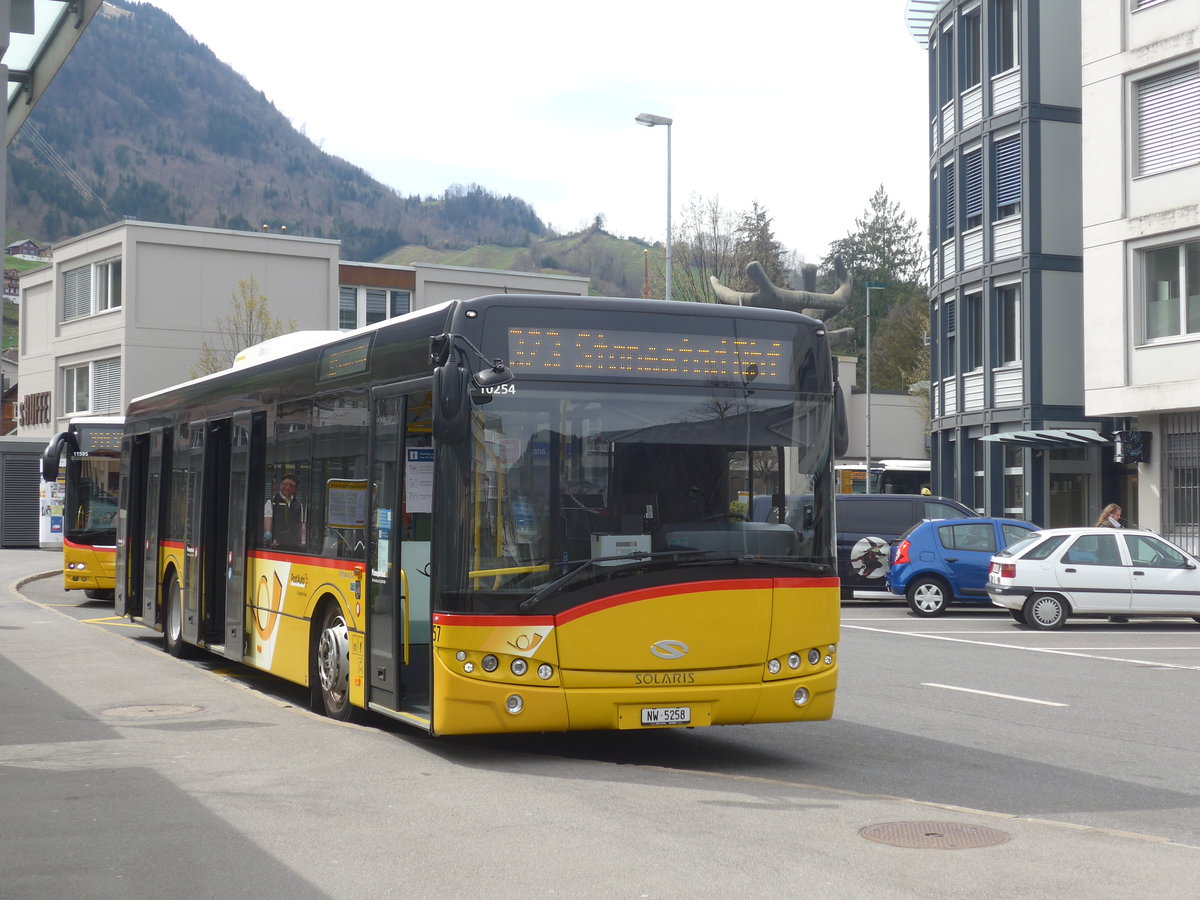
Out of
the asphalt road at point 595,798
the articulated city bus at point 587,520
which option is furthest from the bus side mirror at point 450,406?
the asphalt road at point 595,798

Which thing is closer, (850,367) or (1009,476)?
(1009,476)

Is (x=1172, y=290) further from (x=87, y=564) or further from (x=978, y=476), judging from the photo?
(x=87, y=564)

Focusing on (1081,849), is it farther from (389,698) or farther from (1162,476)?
(1162,476)

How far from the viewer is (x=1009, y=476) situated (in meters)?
35.2

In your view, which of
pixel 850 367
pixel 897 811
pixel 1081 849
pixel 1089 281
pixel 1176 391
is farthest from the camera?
pixel 850 367

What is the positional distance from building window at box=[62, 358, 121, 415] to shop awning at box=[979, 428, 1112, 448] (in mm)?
38162

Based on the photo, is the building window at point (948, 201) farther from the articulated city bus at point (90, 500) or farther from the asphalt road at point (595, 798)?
the asphalt road at point (595, 798)

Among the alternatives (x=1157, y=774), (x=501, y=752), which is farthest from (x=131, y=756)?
(x=1157, y=774)

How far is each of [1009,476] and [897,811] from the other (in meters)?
28.4

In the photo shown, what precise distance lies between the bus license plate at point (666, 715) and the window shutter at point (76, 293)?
5657cm

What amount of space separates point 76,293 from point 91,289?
1.62m

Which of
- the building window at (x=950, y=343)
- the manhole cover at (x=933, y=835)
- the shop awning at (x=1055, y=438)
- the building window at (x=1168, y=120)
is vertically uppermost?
the building window at (x=1168, y=120)

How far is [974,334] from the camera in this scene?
→ 36.8m

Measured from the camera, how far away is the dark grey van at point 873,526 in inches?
1083
